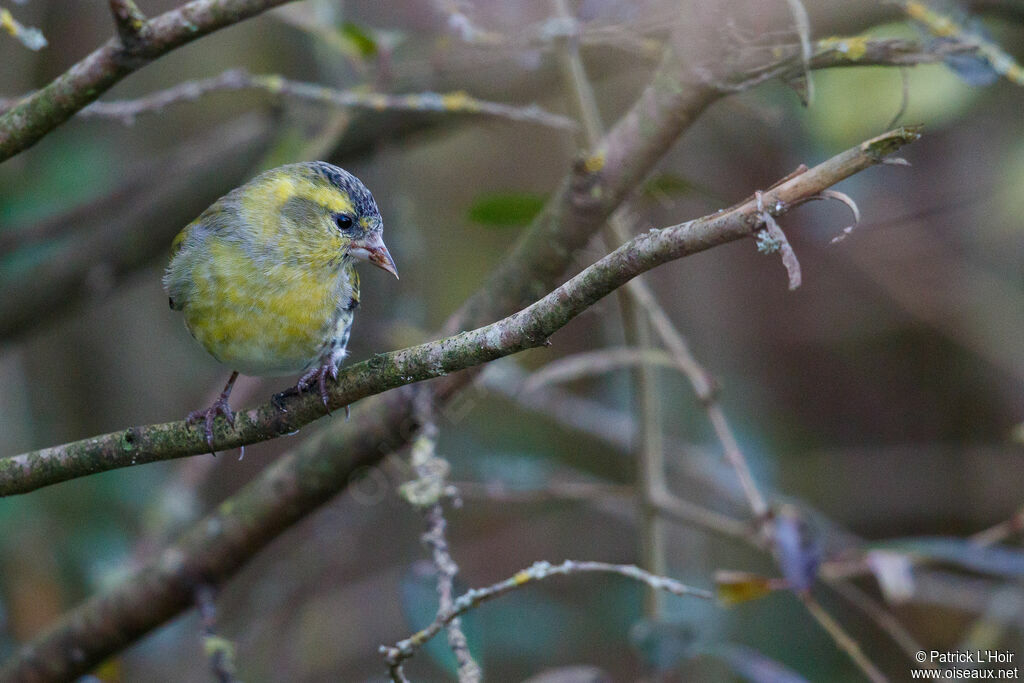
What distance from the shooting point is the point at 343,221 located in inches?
83.7

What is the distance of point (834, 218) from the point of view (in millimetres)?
3473

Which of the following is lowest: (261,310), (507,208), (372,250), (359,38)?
(261,310)

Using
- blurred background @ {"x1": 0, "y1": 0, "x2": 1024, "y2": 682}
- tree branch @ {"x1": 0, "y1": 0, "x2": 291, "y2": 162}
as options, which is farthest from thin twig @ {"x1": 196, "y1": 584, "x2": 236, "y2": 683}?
tree branch @ {"x1": 0, "y1": 0, "x2": 291, "y2": 162}

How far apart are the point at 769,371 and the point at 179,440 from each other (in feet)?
12.2

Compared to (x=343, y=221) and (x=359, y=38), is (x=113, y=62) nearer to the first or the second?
(x=343, y=221)

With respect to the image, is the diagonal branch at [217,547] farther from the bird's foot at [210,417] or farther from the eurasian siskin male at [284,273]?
the bird's foot at [210,417]

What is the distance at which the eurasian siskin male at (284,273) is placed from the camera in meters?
2.05

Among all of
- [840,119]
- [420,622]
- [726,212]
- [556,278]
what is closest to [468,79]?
[840,119]

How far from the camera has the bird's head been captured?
2107 mm

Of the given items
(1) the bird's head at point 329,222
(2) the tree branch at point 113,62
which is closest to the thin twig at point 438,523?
(1) the bird's head at point 329,222

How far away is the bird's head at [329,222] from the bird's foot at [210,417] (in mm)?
397

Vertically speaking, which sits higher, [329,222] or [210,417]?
[329,222]

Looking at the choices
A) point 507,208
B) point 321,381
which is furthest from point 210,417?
point 507,208

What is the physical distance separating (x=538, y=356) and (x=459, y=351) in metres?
3.50
